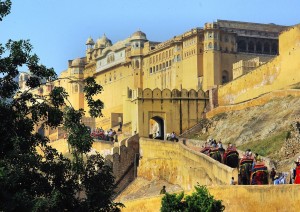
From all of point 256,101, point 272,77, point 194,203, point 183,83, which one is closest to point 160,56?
point 183,83

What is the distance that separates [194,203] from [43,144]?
427 centimetres

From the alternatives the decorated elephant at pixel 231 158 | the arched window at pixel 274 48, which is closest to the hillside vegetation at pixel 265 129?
the decorated elephant at pixel 231 158

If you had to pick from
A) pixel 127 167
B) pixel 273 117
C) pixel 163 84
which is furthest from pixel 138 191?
pixel 163 84

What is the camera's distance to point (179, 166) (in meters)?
38.6

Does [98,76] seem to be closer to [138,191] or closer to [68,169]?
[138,191]

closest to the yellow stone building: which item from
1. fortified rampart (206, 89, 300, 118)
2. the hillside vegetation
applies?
fortified rampart (206, 89, 300, 118)

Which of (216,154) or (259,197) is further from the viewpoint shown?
(216,154)

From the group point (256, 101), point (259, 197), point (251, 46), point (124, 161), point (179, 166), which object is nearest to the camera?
point (259, 197)

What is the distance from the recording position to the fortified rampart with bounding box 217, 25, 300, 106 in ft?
154

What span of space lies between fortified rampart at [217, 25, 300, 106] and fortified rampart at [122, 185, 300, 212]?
22.8 meters

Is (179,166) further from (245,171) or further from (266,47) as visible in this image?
(266,47)

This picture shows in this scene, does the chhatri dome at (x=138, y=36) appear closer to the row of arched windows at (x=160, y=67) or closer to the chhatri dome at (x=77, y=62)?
the row of arched windows at (x=160, y=67)

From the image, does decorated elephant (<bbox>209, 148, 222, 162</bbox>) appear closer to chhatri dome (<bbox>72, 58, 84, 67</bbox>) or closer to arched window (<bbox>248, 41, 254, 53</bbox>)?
arched window (<bbox>248, 41, 254, 53</bbox>)

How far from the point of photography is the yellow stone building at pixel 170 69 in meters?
49.7
